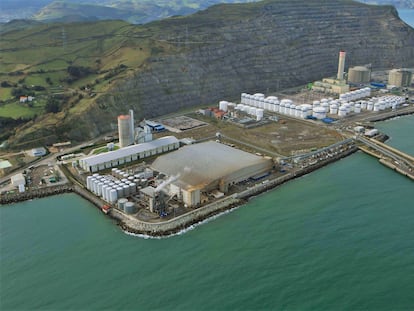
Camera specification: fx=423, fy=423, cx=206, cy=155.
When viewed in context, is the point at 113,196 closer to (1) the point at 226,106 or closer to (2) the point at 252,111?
(2) the point at 252,111

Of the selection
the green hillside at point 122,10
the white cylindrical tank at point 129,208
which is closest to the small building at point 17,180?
the white cylindrical tank at point 129,208

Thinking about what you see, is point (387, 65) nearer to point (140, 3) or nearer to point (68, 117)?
point (68, 117)

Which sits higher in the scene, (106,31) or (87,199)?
(106,31)

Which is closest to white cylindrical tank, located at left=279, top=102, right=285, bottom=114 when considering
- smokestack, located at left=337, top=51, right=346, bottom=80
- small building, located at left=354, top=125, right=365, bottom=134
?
small building, located at left=354, top=125, right=365, bottom=134

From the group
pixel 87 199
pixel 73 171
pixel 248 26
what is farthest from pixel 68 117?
pixel 248 26

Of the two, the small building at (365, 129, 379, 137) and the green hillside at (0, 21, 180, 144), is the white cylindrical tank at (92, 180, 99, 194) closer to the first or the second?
the green hillside at (0, 21, 180, 144)

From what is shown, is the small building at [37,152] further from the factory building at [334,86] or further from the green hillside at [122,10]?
the green hillside at [122,10]

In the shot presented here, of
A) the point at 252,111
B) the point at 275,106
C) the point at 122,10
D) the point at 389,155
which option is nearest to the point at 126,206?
the point at 389,155
